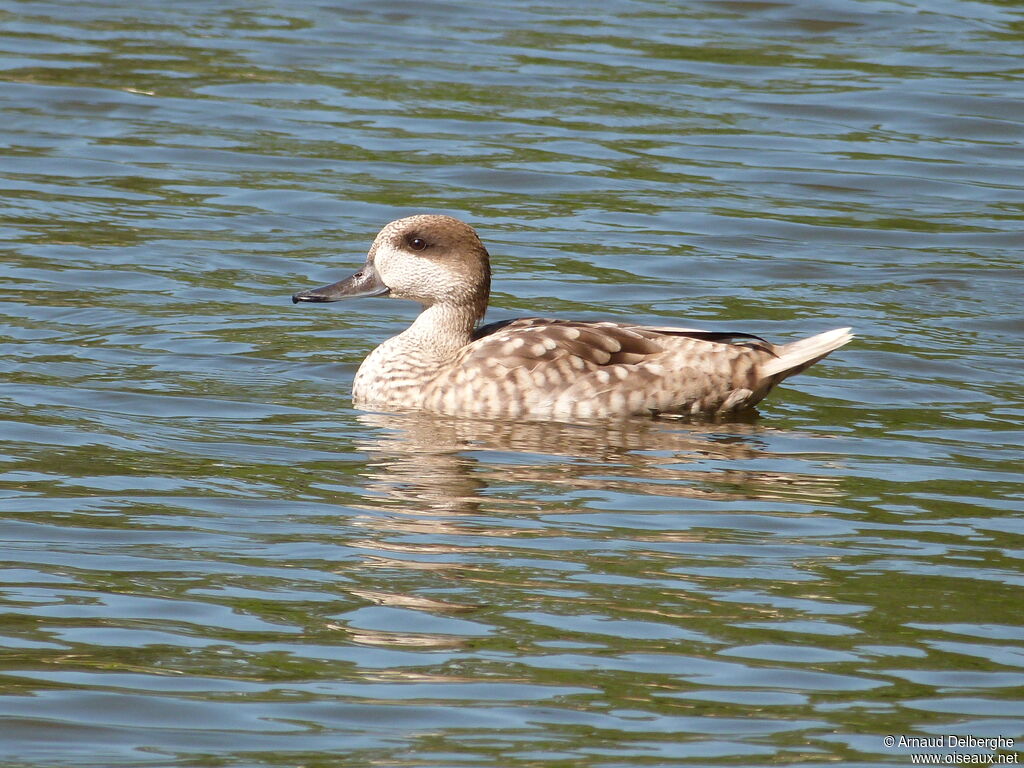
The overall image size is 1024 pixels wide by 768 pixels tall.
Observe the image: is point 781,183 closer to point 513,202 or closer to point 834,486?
point 513,202

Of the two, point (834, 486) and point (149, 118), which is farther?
point (149, 118)

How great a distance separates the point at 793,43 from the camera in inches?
714

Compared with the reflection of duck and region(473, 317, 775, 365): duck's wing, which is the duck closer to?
region(473, 317, 775, 365): duck's wing

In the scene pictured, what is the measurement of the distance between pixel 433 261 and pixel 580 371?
1.08 meters

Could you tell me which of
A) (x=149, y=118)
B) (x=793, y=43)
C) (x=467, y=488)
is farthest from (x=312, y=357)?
(x=793, y=43)

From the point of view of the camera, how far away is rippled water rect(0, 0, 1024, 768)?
591cm

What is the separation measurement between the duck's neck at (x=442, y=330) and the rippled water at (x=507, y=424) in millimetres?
521

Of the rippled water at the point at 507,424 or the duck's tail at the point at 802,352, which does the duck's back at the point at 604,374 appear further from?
the rippled water at the point at 507,424

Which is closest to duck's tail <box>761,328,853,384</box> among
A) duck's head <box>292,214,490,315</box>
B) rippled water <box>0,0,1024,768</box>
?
rippled water <box>0,0,1024,768</box>

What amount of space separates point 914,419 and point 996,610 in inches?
114

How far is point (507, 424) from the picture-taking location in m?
9.40

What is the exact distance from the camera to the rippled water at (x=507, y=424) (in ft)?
19.4

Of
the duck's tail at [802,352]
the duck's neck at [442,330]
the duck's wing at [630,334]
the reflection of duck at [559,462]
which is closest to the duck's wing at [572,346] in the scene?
the duck's wing at [630,334]

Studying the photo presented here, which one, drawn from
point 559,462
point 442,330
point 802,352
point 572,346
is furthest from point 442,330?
point 802,352
